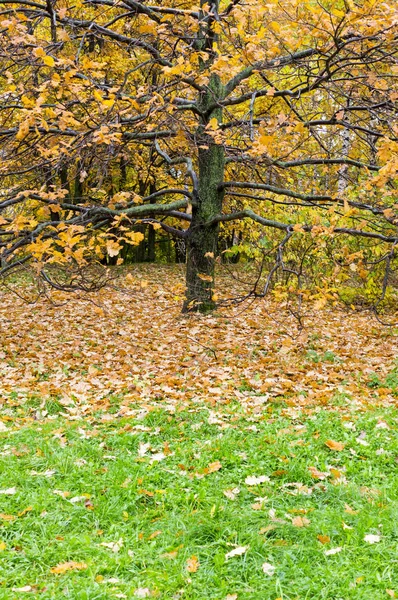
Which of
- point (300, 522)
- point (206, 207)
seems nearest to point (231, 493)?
point (300, 522)

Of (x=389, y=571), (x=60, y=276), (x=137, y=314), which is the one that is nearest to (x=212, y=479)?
(x=389, y=571)

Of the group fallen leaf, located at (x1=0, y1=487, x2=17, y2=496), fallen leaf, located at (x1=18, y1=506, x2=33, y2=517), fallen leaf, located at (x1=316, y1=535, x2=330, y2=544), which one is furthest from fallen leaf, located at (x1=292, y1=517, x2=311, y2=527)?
fallen leaf, located at (x1=0, y1=487, x2=17, y2=496)

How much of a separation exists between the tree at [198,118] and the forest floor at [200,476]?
1.43 meters

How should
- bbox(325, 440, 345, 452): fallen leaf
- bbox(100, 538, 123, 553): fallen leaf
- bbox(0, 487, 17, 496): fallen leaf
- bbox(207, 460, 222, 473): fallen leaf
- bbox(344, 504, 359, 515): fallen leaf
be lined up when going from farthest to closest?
bbox(325, 440, 345, 452): fallen leaf
bbox(207, 460, 222, 473): fallen leaf
bbox(0, 487, 17, 496): fallen leaf
bbox(344, 504, 359, 515): fallen leaf
bbox(100, 538, 123, 553): fallen leaf

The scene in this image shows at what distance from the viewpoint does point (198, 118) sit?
9812 millimetres

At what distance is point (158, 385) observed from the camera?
6.91 m

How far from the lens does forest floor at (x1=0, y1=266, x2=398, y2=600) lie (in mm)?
3219

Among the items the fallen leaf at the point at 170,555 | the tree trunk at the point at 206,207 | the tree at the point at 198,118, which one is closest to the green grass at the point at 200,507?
the fallen leaf at the point at 170,555

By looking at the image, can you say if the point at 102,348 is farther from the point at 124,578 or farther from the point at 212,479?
the point at 124,578

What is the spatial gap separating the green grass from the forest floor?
0.4 inches

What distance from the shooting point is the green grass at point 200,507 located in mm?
3160

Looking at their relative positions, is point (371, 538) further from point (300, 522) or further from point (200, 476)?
point (200, 476)

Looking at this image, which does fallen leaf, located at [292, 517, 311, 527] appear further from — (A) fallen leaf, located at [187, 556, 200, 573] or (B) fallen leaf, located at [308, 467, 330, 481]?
(A) fallen leaf, located at [187, 556, 200, 573]

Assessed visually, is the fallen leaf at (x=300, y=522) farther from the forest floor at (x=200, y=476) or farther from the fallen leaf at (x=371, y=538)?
the fallen leaf at (x=371, y=538)
